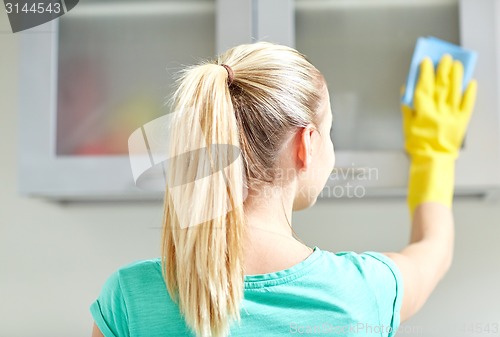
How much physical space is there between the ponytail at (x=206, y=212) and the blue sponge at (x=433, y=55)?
515 mm

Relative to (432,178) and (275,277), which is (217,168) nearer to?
(275,277)

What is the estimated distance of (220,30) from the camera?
3.89ft

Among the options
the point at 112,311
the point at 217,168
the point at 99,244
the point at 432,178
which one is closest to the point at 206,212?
the point at 217,168

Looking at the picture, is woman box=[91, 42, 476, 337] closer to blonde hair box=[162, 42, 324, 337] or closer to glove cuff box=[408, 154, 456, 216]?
blonde hair box=[162, 42, 324, 337]

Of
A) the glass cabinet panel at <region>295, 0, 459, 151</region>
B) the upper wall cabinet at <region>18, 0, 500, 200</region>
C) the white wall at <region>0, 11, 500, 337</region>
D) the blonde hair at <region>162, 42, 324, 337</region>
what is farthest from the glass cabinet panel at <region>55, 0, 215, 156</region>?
the blonde hair at <region>162, 42, 324, 337</region>

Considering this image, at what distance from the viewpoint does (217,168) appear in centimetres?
75

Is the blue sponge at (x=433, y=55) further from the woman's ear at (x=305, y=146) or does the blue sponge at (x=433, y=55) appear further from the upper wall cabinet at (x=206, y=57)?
the woman's ear at (x=305, y=146)

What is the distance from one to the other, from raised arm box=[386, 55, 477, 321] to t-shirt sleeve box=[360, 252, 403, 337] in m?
0.25

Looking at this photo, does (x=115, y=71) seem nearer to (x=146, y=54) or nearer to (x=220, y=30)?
(x=146, y=54)

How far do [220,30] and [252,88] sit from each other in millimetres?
444

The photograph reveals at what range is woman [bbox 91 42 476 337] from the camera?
29.3 inches

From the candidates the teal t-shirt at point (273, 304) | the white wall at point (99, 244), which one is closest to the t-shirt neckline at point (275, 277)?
the teal t-shirt at point (273, 304)

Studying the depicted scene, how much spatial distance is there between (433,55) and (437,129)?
128 mm

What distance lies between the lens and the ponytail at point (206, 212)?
0.74 m
